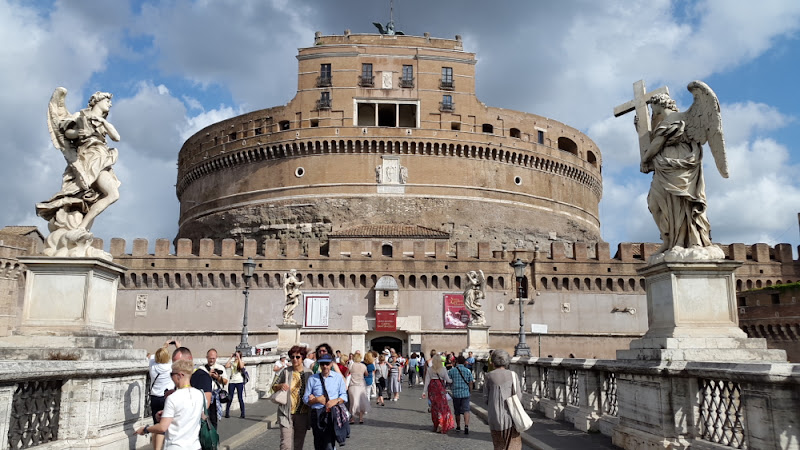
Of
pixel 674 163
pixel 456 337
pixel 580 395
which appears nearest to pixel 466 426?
pixel 580 395

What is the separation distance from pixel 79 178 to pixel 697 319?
571 cm

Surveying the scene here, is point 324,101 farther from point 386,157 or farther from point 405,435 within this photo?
point 405,435

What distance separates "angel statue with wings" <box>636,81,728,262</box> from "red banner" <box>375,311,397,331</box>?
27842mm

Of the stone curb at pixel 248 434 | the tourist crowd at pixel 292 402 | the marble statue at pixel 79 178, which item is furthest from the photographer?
the stone curb at pixel 248 434

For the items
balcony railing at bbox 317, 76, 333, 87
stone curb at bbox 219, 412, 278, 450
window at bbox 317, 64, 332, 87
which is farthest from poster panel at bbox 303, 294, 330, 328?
stone curb at bbox 219, 412, 278, 450

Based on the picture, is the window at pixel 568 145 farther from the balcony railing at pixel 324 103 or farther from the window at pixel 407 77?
the balcony railing at pixel 324 103

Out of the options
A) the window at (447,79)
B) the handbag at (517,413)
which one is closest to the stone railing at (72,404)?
the handbag at (517,413)

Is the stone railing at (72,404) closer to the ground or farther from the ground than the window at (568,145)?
closer to the ground

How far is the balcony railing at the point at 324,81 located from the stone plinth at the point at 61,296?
38.0 m

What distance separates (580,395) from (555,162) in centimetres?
3824

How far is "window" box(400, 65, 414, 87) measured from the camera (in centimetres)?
4303

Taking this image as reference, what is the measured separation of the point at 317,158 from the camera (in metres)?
42.0

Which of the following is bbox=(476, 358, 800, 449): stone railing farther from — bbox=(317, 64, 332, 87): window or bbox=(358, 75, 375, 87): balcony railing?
bbox=(317, 64, 332, 87): window

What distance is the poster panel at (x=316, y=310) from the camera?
112 feet
